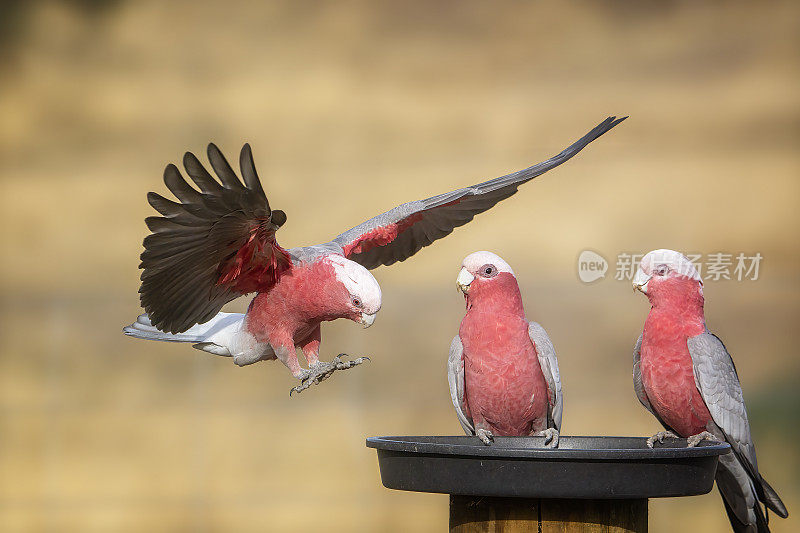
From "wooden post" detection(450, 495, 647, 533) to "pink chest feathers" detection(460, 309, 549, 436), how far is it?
435 millimetres

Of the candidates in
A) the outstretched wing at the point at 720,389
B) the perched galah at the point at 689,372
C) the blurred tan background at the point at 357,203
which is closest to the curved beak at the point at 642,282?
the perched galah at the point at 689,372

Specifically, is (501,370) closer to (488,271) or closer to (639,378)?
(488,271)

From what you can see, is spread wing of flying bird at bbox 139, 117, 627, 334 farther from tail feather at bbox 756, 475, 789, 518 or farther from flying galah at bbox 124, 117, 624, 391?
tail feather at bbox 756, 475, 789, 518

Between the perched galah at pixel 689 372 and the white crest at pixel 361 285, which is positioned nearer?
the white crest at pixel 361 285

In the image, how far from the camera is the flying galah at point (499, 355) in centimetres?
213

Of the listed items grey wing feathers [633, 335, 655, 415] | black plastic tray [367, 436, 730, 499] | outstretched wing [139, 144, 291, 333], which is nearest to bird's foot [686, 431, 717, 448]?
grey wing feathers [633, 335, 655, 415]

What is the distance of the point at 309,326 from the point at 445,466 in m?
0.57

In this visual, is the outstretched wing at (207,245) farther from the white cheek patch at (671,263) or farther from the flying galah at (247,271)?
the white cheek patch at (671,263)

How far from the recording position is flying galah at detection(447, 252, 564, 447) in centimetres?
213

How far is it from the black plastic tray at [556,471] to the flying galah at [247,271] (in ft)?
1.00

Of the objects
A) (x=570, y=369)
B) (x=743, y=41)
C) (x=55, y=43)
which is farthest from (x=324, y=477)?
(x=743, y=41)

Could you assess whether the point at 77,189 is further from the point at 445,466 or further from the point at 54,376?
the point at 445,466

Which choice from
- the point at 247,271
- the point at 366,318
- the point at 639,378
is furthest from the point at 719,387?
the point at 247,271

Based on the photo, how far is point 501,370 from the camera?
2.13 metres
